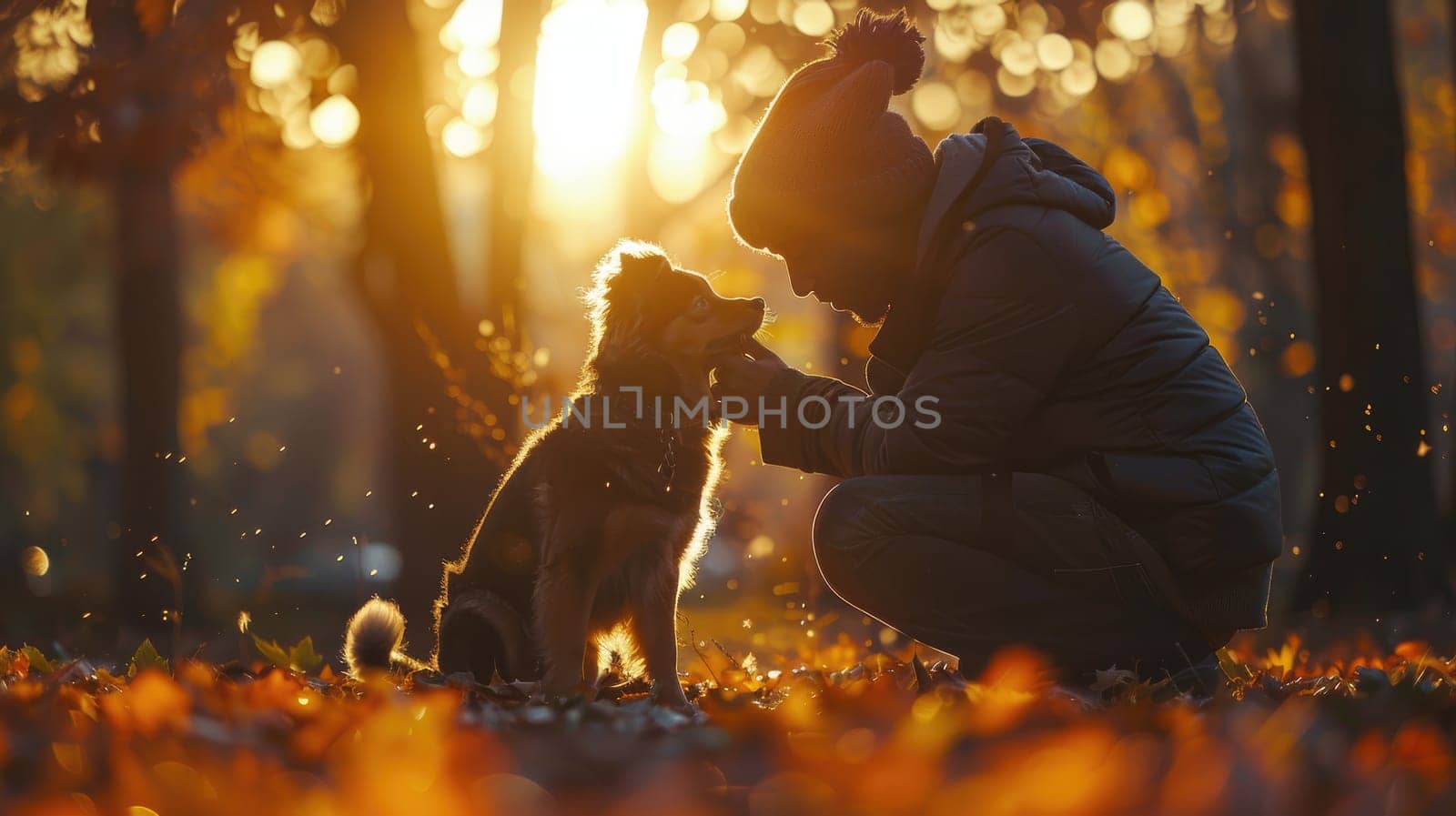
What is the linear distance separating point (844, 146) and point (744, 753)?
210 cm

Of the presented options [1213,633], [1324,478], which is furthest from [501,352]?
[1324,478]

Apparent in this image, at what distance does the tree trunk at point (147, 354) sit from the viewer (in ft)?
35.7

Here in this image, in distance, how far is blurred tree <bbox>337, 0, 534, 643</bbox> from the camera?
8.20m

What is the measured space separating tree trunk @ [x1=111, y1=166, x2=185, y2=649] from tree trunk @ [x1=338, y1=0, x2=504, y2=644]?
355 cm

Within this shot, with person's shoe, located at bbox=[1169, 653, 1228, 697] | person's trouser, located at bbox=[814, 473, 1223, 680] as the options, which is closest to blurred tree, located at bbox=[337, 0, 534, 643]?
person's trouser, located at bbox=[814, 473, 1223, 680]

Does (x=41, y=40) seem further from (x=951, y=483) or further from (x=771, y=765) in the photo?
(x=771, y=765)

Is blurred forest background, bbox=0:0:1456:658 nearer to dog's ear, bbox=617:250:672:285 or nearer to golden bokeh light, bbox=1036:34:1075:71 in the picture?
golden bokeh light, bbox=1036:34:1075:71

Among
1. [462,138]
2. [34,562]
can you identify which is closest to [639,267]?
[462,138]

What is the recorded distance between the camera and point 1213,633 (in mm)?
3742

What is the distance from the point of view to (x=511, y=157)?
9156mm

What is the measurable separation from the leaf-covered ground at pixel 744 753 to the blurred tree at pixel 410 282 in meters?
4.91

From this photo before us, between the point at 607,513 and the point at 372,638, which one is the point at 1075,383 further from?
the point at 372,638

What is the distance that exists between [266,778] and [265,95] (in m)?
8.16

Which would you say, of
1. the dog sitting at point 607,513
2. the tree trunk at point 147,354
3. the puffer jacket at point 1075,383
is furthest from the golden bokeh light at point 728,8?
the puffer jacket at point 1075,383
